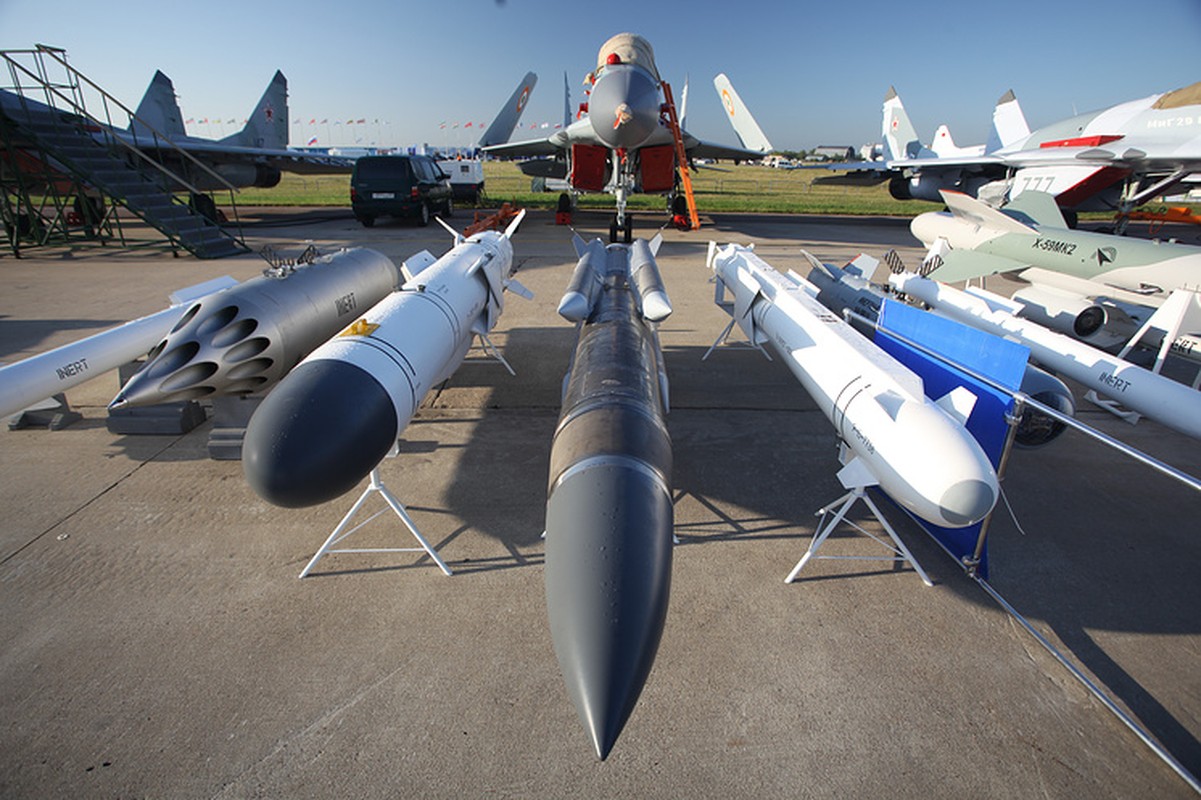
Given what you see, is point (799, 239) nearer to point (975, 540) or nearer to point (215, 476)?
point (975, 540)

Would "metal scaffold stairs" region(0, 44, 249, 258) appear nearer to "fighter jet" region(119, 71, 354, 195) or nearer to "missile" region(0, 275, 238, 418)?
"fighter jet" region(119, 71, 354, 195)

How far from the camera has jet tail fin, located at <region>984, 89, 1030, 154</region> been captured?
19.5m

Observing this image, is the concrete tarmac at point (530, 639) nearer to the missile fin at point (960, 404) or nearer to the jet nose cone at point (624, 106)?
the missile fin at point (960, 404)

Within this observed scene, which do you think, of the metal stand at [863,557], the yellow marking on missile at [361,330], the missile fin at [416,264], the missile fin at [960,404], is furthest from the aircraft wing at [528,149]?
A: the metal stand at [863,557]

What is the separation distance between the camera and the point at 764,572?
3941mm

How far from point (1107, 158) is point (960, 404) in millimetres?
12922

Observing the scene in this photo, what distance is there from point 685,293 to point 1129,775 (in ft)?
32.9

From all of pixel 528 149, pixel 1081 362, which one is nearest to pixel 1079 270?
pixel 1081 362

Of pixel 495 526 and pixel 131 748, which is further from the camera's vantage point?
pixel 495 526

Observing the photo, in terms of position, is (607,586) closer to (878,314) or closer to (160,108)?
(878,314)

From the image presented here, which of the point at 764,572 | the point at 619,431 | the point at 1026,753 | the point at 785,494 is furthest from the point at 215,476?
the point at 1026,753

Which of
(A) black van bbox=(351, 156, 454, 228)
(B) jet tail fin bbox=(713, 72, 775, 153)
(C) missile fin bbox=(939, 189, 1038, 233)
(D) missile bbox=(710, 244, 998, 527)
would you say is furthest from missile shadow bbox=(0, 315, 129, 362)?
(B) jet tail fin bbox=(713, 72, 775, 153)

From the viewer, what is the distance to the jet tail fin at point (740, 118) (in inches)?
1037

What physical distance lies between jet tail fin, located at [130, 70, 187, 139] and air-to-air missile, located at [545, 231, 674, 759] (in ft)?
75.6
